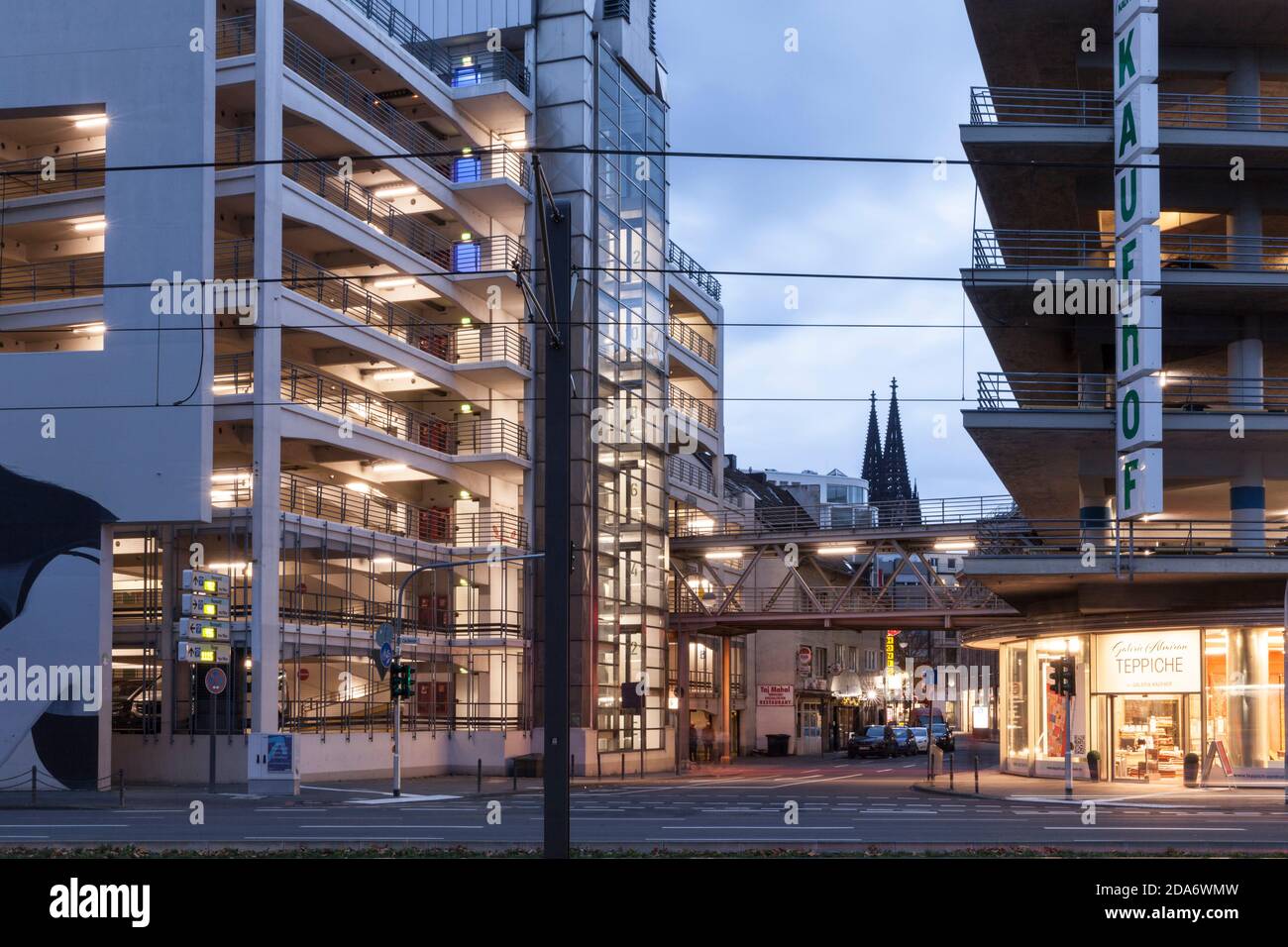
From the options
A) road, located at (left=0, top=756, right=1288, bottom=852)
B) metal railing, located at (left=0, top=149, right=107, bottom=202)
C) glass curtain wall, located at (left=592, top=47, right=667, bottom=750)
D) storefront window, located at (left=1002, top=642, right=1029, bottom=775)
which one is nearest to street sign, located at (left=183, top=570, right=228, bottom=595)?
road, located at (left=0, top=756, right=1288, bottom=852)

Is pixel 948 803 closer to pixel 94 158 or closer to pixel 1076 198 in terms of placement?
pixel 1076 198

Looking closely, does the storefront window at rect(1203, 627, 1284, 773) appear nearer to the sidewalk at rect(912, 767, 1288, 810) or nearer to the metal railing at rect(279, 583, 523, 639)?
the sidewalk at rect(912, 767, 1288, 810)

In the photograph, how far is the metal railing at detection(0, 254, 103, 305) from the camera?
153ft

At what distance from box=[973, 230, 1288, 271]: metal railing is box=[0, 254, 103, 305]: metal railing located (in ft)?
90.5

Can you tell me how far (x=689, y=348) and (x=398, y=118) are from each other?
2111 centimetres

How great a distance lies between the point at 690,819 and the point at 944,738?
4564 cm

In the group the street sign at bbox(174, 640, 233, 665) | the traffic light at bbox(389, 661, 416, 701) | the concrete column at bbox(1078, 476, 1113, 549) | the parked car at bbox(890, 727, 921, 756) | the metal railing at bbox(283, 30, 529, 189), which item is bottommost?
the parked car at bbox(890, 727, 921, 756)

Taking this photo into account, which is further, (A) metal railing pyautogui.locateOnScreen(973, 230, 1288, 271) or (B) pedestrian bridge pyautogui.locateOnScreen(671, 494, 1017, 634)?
(B) pedestrian bridge pyautogui.locateOnScreen(671, 494, 1017, 634)

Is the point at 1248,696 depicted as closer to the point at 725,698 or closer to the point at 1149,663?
the point at 1149,663

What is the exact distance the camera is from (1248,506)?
134 feet

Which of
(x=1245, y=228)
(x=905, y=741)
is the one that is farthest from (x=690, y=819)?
(x=905, y=741)

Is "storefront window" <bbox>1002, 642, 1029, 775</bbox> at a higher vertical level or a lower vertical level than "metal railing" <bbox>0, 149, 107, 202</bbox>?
lower

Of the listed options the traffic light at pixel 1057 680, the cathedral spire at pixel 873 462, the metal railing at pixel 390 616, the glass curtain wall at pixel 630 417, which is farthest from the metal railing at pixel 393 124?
the cathedral spire at pixel 873 462

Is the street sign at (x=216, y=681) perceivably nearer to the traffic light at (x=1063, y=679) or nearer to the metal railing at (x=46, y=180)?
the metal railing at (x=46, y=180)
